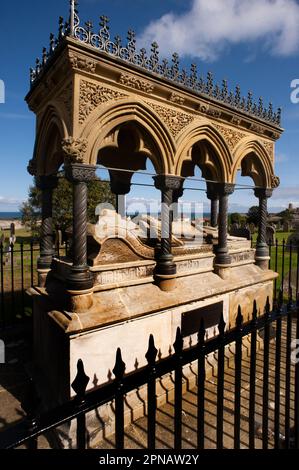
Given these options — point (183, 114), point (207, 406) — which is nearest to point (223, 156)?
point (183, 114)

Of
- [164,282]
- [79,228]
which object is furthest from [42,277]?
[164,282]

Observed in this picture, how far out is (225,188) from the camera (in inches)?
248

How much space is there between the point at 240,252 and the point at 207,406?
363 cm

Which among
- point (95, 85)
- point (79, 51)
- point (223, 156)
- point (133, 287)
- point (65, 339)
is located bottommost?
point (65, 339)

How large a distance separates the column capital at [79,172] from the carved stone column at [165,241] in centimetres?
143

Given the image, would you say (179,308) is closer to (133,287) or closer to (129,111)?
(133,287)

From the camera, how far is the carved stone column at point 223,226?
6137mm

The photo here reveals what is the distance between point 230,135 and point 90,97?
3.43m

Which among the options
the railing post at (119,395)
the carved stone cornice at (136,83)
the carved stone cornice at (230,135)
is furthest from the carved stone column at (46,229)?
the railing post at (119,395)

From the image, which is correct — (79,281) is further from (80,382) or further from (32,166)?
(32,166)

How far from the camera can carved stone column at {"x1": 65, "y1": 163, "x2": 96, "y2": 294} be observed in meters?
4.07

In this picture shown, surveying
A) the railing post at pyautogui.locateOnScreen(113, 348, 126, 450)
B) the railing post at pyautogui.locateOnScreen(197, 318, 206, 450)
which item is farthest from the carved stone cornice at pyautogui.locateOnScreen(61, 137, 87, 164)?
the railing post at pyautogui.locateOnScreen(113, 348, 126, 450)

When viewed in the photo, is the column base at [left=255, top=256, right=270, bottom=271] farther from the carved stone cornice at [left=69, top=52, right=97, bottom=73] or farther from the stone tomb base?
the carved stone cornice at [left=69, top=52, right=97, bottom=73]

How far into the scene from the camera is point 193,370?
203 inches
